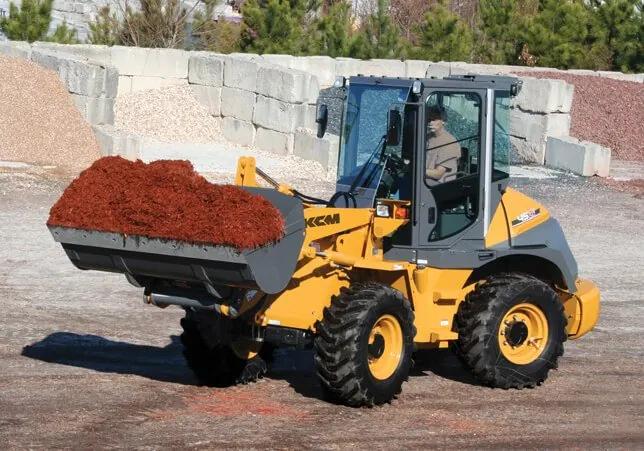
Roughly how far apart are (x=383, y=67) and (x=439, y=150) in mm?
23381

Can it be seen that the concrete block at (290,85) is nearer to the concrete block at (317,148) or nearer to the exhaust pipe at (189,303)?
the concrete block at (317,148)

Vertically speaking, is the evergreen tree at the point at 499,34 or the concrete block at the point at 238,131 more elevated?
the evergreen tree at the point at 499,34

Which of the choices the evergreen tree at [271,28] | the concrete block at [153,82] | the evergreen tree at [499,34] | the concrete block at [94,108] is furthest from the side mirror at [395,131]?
the evergreen tree at [499,34]

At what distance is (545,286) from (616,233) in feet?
31.4

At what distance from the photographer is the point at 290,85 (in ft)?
78.3

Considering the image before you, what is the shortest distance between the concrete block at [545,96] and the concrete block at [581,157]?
892 millimetres

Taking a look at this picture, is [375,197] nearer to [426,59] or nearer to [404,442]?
[404,442]

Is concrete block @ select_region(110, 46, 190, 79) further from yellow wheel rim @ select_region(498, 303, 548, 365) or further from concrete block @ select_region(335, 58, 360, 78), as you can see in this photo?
yellow wheel rim @ select_region(498, 303, 548, 365)

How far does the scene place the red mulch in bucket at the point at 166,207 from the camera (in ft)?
25.7

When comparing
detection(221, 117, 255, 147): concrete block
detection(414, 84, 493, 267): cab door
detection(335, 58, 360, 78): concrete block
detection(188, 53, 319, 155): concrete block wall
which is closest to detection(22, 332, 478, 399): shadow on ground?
detection(414, 84, 493, 267): cab door

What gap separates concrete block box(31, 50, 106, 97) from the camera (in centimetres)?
2259

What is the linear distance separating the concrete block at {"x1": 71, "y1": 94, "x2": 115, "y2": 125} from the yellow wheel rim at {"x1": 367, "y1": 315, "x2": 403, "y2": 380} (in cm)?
1465

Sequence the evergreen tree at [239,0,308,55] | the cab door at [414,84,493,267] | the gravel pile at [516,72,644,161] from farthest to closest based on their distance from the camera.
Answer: the evergreen tree at [239,0,308,55], the gravel pile at [516,72,644,161], the cab door at [414,84,493,267]

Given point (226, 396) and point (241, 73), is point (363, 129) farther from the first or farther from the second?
point (241, 73)
